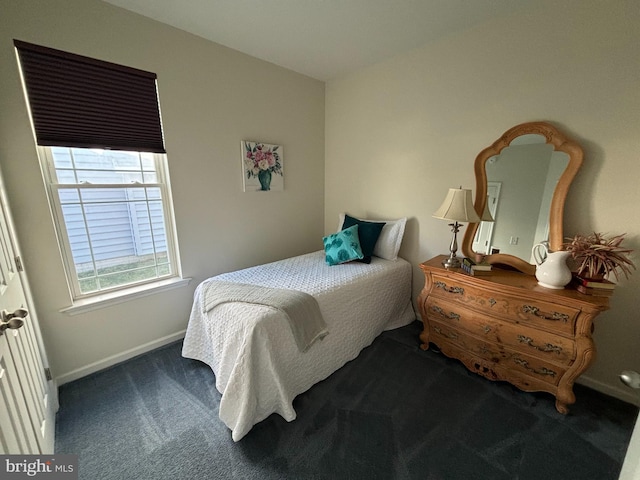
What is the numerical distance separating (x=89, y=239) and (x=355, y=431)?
223 centimetres

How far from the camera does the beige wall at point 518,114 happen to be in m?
1.56

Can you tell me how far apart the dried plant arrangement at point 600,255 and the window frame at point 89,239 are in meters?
2.92

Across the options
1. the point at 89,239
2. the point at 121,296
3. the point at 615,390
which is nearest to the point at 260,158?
the point at 89,239

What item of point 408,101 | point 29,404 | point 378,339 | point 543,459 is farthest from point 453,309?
point 29,404

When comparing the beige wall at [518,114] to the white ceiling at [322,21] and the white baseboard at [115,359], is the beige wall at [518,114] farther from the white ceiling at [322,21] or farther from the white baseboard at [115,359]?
the white baseboard at [115,359]

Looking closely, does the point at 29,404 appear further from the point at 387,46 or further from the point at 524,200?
the point at 387,46

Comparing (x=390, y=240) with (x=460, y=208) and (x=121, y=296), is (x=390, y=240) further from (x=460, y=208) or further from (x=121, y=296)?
(x=121, y=296)

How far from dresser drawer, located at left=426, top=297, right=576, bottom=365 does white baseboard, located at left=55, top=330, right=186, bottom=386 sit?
7.42 feet

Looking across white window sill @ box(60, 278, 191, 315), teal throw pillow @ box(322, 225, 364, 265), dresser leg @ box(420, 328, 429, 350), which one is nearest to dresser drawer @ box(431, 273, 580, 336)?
dresser leg @ box(420, 328, 429, 350)

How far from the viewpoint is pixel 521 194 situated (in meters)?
1.94

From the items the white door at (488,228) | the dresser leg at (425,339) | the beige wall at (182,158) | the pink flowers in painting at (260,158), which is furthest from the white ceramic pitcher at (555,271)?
the pink flowers in painting at (260,158)

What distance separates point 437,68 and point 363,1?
2.95 feet

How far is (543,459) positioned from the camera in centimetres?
135

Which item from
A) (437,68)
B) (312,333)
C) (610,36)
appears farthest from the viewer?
(437,68)
